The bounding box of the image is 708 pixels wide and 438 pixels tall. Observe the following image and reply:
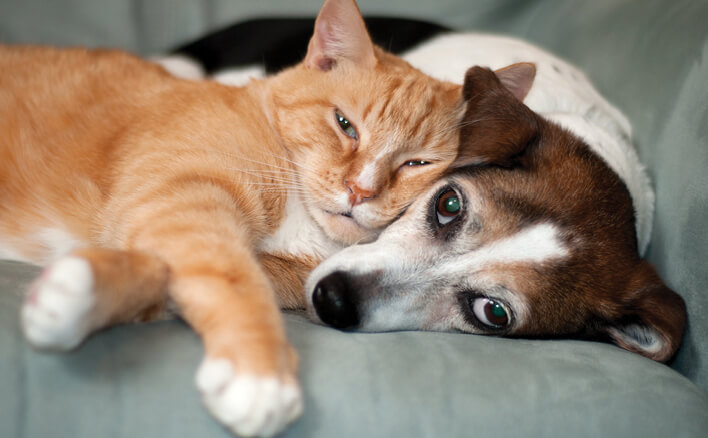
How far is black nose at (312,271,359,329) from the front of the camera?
59.4 inches

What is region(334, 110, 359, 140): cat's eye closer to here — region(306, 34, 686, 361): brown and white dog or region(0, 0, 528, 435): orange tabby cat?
region(0, 0, 528, 435): orange tabby cat

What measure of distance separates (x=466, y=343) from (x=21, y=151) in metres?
1.46

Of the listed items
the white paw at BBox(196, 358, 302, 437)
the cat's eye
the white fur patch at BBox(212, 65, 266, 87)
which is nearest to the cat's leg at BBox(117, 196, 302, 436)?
the white paw at BBox(196, 358, 302, 437)

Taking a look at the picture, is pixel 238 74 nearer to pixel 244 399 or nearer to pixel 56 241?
pixel 56 241

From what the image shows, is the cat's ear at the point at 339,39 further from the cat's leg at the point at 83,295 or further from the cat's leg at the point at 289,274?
the cat's leg at the point at 83,295

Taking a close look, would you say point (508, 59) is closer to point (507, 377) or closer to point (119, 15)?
point (507, 377)

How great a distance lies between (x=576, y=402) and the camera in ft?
4.07

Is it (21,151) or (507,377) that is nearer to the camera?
(507,377)

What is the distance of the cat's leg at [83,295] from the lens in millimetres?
1018

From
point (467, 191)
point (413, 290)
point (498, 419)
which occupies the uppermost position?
point (467, 191)

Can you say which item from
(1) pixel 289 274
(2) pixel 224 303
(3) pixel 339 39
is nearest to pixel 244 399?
(2) pixel 224 303

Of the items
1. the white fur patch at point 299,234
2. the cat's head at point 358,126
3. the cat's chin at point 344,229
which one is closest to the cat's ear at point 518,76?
the cat's head at point 358,126

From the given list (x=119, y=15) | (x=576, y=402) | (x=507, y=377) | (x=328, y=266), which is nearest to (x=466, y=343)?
→ (x=507, y=377)

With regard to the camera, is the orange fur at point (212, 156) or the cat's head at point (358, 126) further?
the cat's head at point (358, 126)
